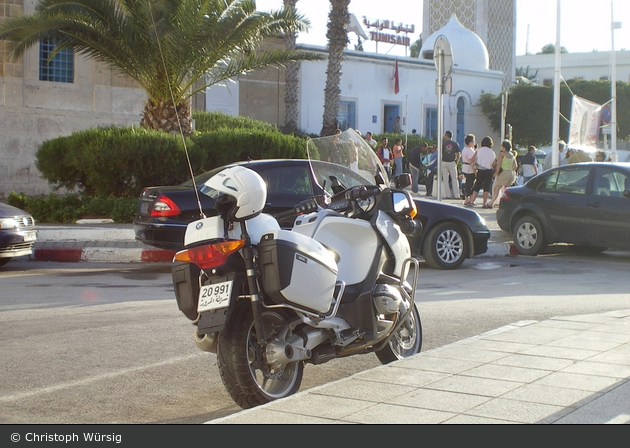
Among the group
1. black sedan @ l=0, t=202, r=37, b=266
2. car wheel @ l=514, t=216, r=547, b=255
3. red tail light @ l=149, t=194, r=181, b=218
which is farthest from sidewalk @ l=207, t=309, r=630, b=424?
car wheel @ l=514, t=216, r=547, b=255

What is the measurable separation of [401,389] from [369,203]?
1320 mm

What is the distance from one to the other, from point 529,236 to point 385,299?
29.8ft

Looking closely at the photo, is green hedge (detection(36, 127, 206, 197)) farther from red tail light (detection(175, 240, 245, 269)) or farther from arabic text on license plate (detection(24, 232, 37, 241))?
red tail light (detection(175, 240, 245, 269))

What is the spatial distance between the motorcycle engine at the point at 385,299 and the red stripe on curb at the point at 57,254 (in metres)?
8.34

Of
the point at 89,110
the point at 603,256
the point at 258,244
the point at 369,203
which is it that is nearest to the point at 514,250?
the point at 603,256

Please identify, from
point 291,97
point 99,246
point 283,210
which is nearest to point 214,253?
point 283,210

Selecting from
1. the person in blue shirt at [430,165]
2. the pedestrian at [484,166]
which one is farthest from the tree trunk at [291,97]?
the pedestrian at [484,166]

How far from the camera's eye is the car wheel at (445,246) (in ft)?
36.9

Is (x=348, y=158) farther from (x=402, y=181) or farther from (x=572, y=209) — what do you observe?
(x=572, y=209)

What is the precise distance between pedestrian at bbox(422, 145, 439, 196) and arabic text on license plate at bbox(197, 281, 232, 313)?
19.2 metres

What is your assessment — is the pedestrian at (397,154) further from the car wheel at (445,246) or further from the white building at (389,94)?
the car wheel at (445,246)

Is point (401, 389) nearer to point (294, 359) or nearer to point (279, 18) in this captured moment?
point (294, 359)

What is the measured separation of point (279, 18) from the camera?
60.8ft

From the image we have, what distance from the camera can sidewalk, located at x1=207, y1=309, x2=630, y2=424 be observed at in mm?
3824
